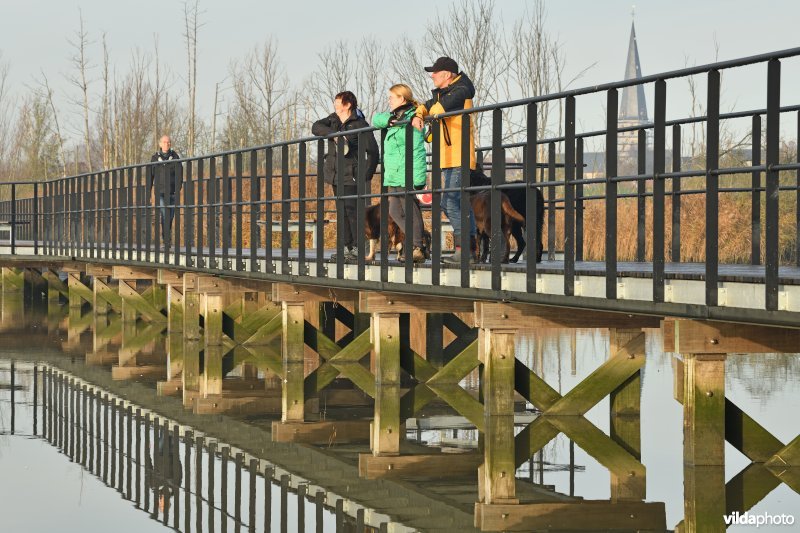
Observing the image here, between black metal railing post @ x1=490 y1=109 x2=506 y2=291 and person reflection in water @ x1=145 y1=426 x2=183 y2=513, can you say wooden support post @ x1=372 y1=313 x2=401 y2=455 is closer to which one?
person reflection in water @ x1=145 y1=426 x2=183 y2=513

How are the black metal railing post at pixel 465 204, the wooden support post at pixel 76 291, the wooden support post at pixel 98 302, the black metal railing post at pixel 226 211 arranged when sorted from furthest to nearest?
the wooden support post at pixel 76 291, the wooden support post at pixel 98 302, the black metal railing post at pixel 226 211, the black metal railing post at pixel 465 204

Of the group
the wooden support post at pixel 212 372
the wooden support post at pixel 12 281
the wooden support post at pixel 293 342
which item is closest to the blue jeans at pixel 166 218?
the wooden support post at pixel 212 372

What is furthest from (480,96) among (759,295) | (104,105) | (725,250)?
(759,295)

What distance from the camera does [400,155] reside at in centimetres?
1472

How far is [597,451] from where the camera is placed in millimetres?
12383

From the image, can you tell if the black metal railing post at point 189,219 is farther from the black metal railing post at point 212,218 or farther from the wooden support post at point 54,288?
the wooden support post at point 54,288

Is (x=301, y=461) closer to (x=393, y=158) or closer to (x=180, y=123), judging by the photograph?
(x=393, y=158)

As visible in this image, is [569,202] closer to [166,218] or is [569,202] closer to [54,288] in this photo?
[166,218]

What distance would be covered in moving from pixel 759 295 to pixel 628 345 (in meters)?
3.73

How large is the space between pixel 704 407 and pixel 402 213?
511 cm

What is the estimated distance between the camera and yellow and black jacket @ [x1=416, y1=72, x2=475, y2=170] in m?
13.8

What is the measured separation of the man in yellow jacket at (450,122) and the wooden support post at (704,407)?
3.74 metres

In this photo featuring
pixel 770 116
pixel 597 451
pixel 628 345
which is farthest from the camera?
pixel 628 345

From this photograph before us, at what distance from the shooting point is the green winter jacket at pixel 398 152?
1450 centimetres
